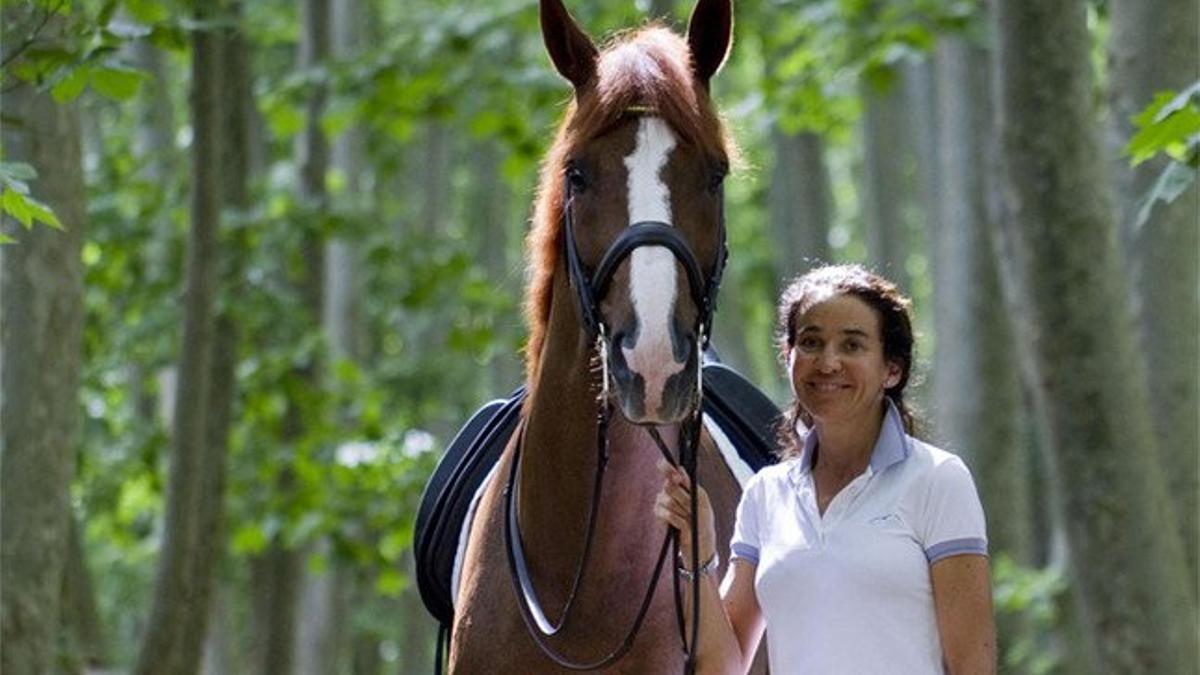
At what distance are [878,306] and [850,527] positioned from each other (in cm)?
51

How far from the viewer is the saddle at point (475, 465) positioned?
7.77 metres

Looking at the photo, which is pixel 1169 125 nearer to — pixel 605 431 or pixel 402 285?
pixel 605 431

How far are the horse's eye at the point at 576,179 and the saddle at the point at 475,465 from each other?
1.59 m

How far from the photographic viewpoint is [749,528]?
5.38 metres

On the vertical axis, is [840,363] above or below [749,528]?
above

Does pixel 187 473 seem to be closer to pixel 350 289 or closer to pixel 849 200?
pixel 350 289

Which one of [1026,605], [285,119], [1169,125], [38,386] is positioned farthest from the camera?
[285,119]

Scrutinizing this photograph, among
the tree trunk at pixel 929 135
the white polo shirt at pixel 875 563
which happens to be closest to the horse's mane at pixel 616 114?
the white polo shirt at pixel 875 563

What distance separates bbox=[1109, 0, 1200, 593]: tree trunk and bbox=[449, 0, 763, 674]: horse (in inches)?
169

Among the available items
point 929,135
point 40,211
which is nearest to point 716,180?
point 40,211

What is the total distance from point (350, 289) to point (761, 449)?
12566 mm

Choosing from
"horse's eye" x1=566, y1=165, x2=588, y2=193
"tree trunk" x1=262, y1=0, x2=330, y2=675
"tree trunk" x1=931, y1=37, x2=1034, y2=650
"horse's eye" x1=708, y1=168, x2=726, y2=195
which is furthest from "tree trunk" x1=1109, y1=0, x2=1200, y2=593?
"tree trunk" x1=262, y1=0, x2=330, y2=675

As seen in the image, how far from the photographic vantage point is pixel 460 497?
7.84m

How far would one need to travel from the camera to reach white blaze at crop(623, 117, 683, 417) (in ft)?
18.2
